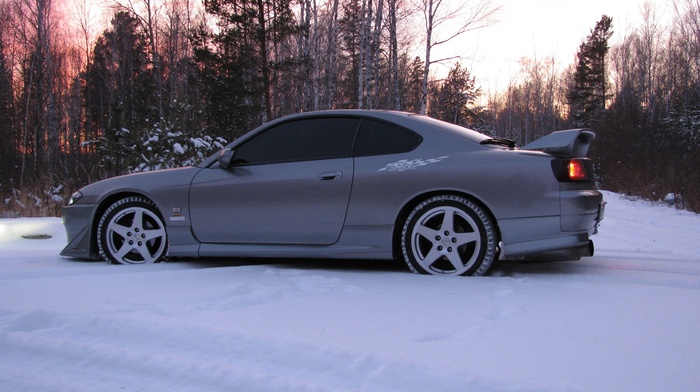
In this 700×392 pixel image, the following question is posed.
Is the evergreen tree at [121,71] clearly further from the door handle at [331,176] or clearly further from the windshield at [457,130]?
the windshield at [457,130]

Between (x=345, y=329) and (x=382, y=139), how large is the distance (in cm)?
187

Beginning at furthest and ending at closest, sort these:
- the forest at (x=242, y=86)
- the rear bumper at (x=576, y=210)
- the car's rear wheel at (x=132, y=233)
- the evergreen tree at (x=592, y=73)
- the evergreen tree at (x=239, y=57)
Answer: the evergreen tree at (x=592, y=73) → the evergreen tree at (x=239, y=57) → the forest at (x=242, y=86) → the car's rear wheel at (x=132, y=233) → the rear bumper at (x=576, y=210)

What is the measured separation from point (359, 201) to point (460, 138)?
0.90m

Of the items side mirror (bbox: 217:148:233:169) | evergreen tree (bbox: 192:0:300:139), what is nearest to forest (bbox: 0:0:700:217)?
evergreen tree (bbox: 192:0:300:139)

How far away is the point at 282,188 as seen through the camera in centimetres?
362

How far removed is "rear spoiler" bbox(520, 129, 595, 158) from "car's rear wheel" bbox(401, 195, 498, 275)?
67 cm

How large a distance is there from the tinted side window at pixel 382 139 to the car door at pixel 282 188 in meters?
0.09

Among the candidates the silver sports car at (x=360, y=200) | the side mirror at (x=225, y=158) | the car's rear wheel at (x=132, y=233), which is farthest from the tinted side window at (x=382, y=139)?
the car's rear wheel at (x=132, y=233)

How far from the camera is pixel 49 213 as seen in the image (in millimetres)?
8727

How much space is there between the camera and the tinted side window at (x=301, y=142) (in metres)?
3.71

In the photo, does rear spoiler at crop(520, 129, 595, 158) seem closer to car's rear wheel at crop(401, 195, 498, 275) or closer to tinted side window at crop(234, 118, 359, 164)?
car's rear wheel at crop(401, 195, 498, 275)

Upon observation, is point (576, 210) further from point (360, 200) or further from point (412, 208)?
point (360, 200)

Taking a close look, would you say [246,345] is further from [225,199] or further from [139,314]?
[225,199]

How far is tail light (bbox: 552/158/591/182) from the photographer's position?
10.2 feet
